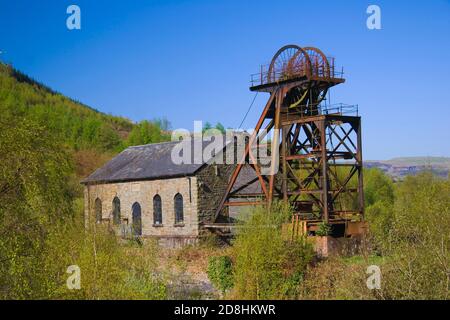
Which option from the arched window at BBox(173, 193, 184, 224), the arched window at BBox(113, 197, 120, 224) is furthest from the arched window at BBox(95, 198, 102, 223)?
the arched window at BBox(173, 193, 184, 224)

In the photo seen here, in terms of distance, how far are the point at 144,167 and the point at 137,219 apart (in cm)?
293

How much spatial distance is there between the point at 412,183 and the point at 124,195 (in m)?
23.7

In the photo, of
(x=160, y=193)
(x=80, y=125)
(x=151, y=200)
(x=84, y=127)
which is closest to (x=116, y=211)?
(x=151, y=200)

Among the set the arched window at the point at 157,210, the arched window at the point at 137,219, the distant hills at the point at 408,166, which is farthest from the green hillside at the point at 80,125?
the distant hills at the point at 408,166

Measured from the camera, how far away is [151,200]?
31.8 m

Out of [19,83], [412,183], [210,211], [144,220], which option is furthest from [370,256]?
[19,83]

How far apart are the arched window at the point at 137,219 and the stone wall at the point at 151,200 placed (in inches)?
8.6

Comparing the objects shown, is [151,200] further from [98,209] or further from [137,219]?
[98,209]

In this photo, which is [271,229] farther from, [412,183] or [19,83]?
[19,83]

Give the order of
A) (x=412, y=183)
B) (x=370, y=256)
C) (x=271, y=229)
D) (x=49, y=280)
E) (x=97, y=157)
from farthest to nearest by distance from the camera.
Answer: (x=97, y=157) → (x=412, y=183) → (x=370, y=256) → (x=271, y=229) → (x=49, y=280)

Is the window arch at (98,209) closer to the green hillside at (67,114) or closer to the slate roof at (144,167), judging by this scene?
the slate roof at (144,167)

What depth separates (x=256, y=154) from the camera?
2973 centimetres

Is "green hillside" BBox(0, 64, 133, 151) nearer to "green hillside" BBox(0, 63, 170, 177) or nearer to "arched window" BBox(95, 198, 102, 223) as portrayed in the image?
"green hillside" BBox(0, 63, 170, 177)

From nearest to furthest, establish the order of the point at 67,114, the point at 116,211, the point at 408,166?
the point at 116,211
the point at 67,114
the point at 408,166
